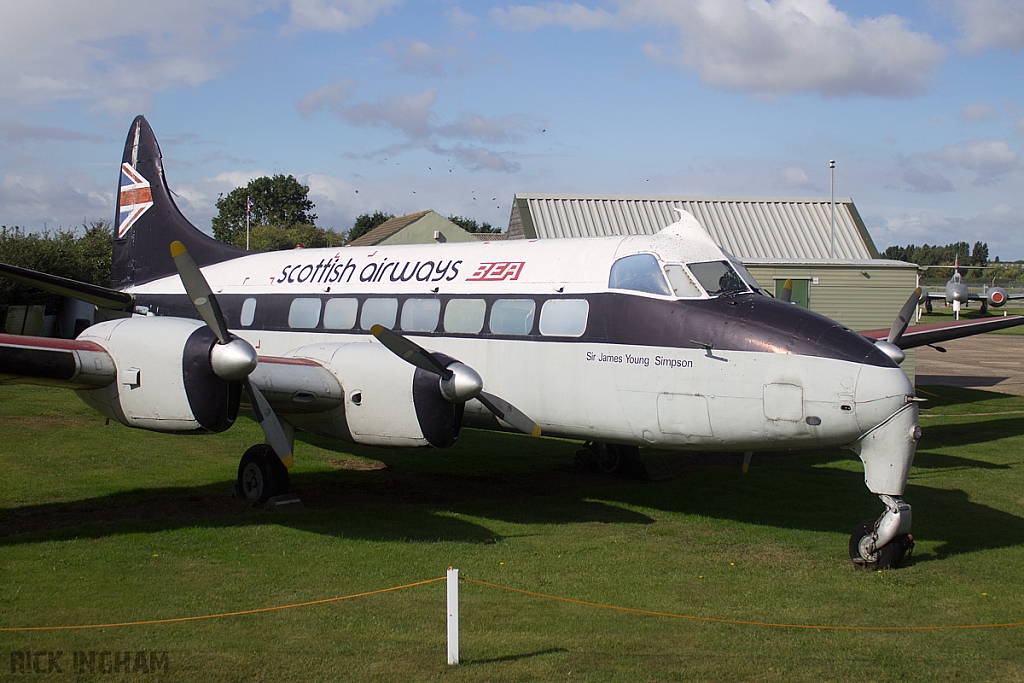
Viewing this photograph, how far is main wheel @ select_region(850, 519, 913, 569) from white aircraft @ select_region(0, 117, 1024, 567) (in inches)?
0.8

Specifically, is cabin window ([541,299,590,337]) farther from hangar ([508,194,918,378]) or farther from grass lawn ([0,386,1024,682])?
hangar ([508,194,918,378])

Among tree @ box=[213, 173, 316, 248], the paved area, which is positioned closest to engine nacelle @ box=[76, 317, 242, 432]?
the paved area

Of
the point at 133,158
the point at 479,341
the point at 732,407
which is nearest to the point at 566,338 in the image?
the point at 479,341

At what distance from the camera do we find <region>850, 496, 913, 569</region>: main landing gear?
326 inches

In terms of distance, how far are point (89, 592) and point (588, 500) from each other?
256 inches

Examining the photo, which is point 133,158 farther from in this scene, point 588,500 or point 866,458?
point 866,458

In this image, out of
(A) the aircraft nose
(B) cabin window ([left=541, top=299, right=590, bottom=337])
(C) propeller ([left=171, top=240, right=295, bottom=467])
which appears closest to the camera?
(A) the aircraft nose

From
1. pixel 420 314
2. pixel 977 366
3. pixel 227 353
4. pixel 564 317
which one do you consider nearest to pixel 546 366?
pixel 564 317

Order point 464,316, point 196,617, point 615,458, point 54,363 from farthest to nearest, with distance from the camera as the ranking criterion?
point 615,458
point 464,316
point 54,363
point 196,617

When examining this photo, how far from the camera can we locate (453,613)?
5859mm

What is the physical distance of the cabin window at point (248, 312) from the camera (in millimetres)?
13219

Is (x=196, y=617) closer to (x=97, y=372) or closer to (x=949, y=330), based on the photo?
(x=97, y=372)

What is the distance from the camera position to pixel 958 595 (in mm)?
7883

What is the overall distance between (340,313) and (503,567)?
5089mm
